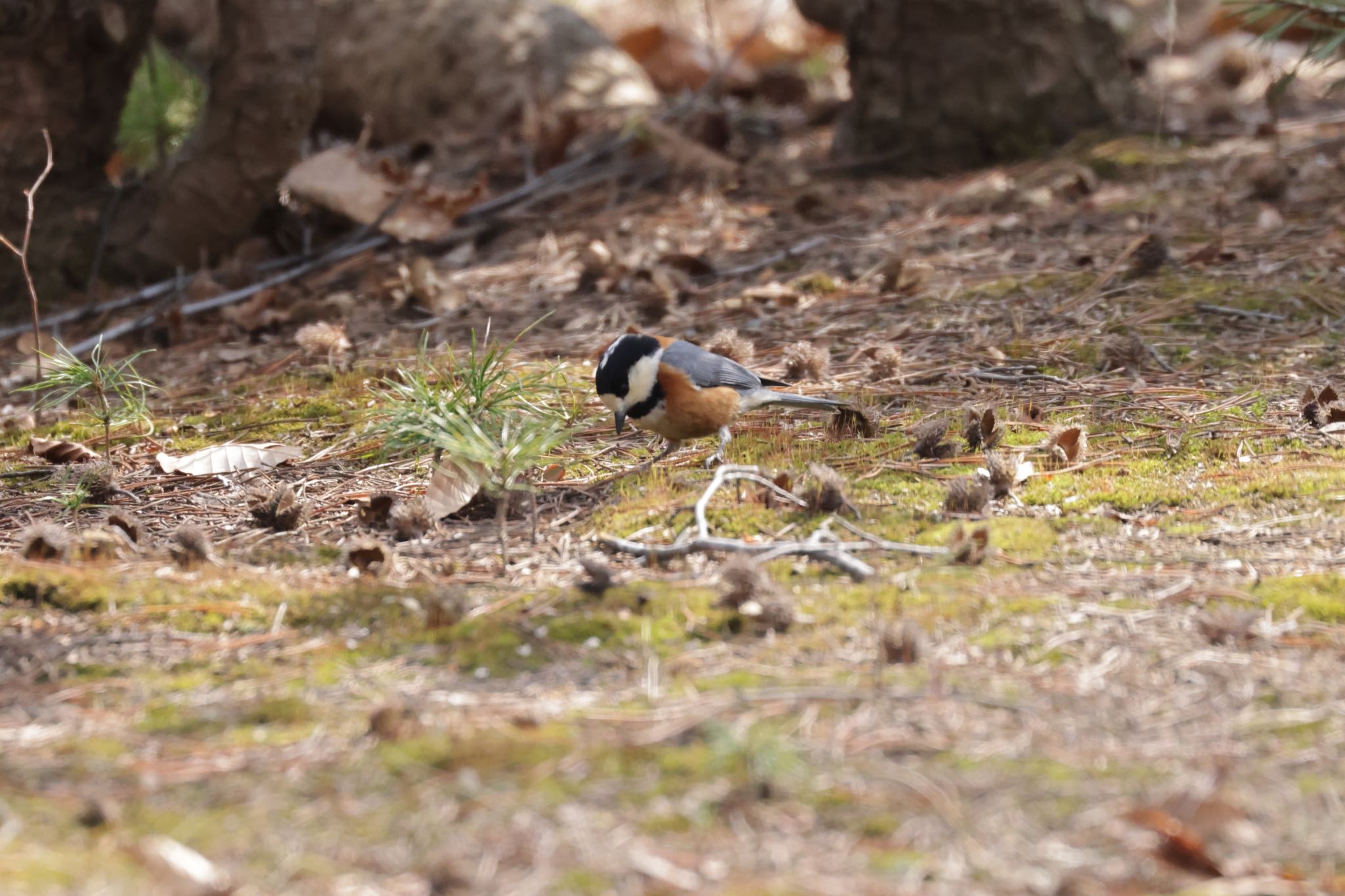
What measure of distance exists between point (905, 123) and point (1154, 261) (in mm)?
2152

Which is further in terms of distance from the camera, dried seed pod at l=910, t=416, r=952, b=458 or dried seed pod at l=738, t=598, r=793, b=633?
dried seed pod at l=910, t=416, r=952, b=458

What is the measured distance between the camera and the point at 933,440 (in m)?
3.52

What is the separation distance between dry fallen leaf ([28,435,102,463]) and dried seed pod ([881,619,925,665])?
2.69m

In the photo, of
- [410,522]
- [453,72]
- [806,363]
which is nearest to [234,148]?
[453,72]

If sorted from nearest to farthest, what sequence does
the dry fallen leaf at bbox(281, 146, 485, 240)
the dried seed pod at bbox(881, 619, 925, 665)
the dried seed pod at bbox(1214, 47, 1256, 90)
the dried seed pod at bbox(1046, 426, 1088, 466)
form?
the dried seed pod at bbox(881, 619, 925, 665) < the dried seed pod at bbox(1046, 426, 1088, 466) < the dry fallen leaf at bbox(281, 146, 485, 240) < the dried seed pod at bbox(1214, 47, 1256, 90)

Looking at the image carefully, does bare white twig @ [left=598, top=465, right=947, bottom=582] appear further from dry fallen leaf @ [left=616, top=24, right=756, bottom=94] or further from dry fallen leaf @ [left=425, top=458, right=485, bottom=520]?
dry fallen leaf @ [left=616, top=24, right=756, bottom=94]

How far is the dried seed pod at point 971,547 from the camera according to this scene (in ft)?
9.01

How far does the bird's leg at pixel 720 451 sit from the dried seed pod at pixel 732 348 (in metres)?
0.52

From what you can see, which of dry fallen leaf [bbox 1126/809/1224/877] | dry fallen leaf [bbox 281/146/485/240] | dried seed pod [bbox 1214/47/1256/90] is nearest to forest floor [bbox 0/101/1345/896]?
dry fallen leaf [bbox 1126/809/1224/877]

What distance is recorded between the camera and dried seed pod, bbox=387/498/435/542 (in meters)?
3.14

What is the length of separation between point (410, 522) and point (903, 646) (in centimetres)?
138

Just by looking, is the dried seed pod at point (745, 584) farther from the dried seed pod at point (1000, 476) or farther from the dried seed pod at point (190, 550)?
the dried seed pod at point (190, 550)

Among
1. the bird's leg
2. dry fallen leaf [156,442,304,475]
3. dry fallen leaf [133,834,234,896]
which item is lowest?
dry fallen leaf [156,442,304,475]


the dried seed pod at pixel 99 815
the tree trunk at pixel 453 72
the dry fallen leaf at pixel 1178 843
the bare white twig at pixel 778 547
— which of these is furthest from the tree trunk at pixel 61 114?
the dry fallen leaf at pixel 1178 843
